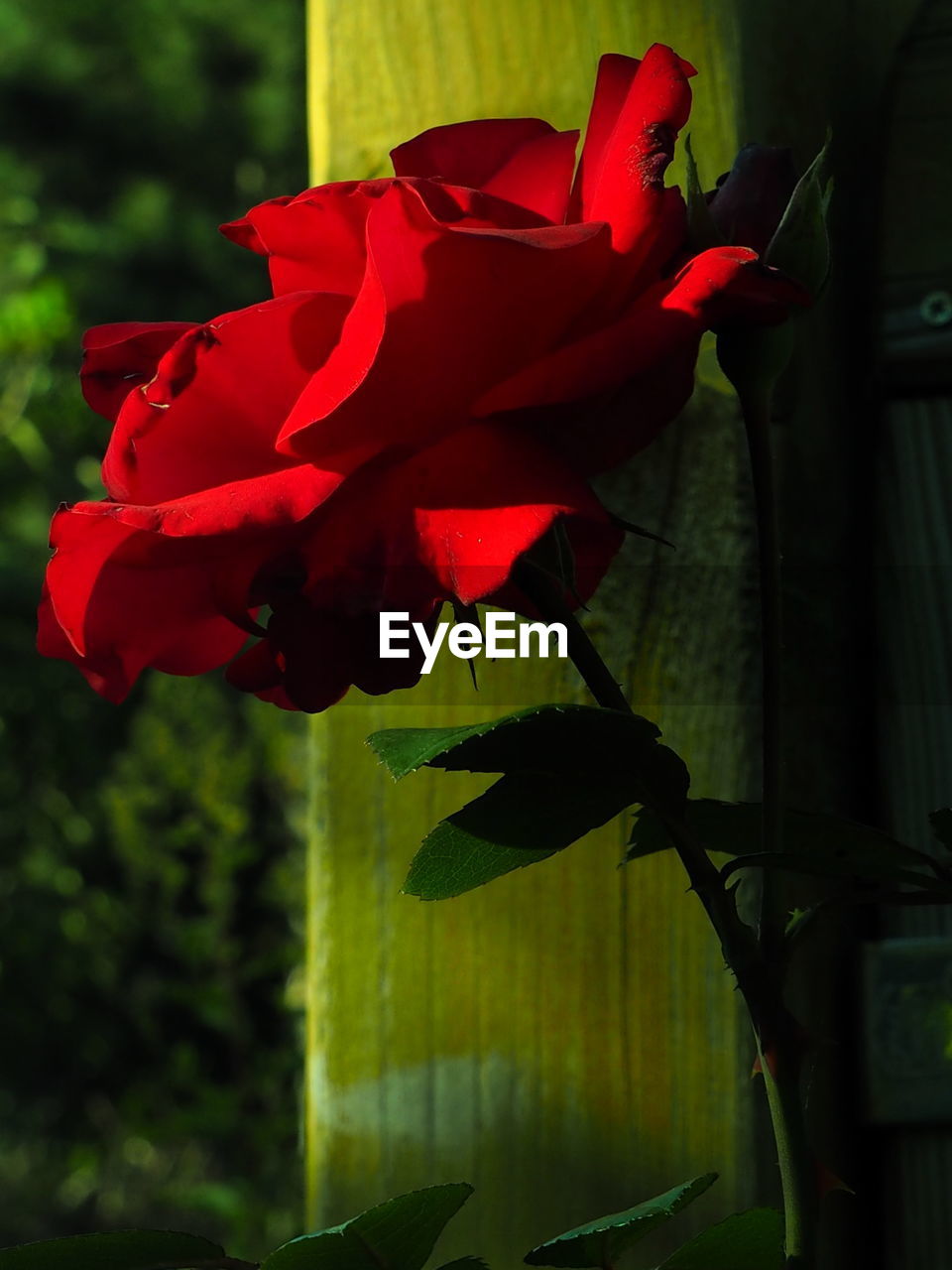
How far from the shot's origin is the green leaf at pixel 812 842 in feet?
1.10

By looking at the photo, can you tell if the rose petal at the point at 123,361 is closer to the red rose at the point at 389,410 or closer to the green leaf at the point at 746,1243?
the red rose at the point at 389,410

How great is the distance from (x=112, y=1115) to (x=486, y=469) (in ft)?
9.90

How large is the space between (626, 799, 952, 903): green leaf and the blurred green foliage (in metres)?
1.96

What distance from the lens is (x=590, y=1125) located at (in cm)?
53

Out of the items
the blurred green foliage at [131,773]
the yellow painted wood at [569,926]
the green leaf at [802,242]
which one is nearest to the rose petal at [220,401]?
the green leaf at [802,242]

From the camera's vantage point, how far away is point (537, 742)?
303 mm

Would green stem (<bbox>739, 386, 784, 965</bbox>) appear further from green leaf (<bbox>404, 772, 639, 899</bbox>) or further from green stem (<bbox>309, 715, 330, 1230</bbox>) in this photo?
green stem (<bbox>309, 715, 330, 1230</bbox>)

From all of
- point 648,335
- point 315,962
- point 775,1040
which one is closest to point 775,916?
point 775,1040

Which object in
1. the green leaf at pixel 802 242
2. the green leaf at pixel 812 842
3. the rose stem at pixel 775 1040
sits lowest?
the rose stem at pixel 775 1040

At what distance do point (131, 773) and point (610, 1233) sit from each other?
2.47m

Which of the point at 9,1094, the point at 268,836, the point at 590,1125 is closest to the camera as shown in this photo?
the point at 590,1125

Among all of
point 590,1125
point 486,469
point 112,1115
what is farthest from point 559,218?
point 112,1115

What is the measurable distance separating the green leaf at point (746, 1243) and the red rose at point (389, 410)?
0.13m

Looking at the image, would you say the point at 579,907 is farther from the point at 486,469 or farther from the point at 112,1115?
the point at 112,1115
